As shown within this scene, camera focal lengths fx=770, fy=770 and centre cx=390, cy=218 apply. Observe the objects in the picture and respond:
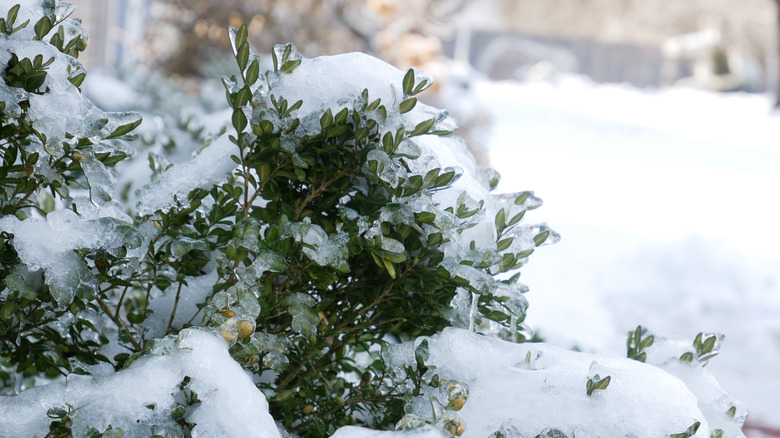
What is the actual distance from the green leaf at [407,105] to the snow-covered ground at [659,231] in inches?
51.8

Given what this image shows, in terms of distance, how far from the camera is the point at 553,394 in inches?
39.8

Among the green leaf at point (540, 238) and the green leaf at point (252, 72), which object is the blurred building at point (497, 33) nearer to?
the green leaf at point (252, 72)

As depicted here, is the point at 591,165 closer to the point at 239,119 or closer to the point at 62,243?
the point at 239,119

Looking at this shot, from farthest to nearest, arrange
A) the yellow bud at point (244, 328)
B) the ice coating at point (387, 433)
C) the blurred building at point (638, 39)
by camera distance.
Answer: the blurred building at point (638, 39) → the yellow bud at point (244, 328) → the ice coating at point (387, 433)

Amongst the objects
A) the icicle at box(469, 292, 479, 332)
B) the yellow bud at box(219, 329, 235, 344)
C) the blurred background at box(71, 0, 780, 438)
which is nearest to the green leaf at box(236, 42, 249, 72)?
the yellow bud at box(219, 329, 235, 344)

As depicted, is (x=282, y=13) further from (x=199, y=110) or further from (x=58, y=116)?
(x=58, y=116)

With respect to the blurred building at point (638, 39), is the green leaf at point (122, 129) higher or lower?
higher

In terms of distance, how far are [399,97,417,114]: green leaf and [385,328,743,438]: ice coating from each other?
1.06 ft

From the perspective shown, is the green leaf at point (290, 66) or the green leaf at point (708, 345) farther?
the green leaf at point (708, 345)

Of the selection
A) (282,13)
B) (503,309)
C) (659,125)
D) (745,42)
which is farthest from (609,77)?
(503,309)

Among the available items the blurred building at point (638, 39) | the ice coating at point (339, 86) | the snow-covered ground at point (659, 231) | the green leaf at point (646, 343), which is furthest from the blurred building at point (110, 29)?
the blurred building at point (638, 39)

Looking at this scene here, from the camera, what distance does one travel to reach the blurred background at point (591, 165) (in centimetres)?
554

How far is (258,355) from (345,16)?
28.8ft

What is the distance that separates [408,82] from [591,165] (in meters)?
12.8
